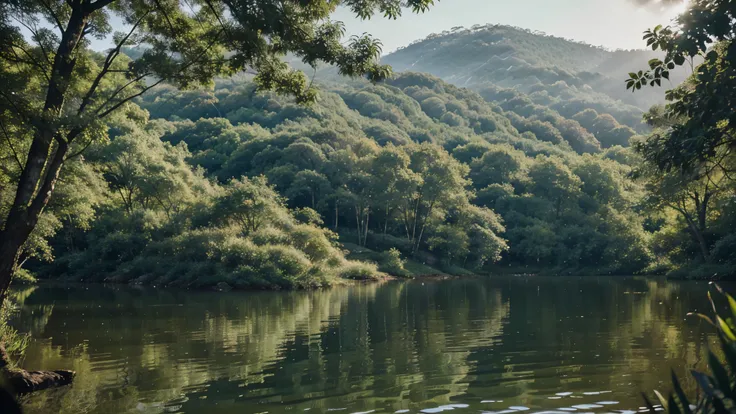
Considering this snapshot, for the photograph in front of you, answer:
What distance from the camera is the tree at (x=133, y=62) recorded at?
10.1m

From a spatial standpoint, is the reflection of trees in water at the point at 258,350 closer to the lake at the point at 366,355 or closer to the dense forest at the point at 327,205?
the lake at the point at 366,355

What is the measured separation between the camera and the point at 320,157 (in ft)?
219

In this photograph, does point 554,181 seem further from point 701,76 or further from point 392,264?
point 701,76

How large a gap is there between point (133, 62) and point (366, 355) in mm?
7841

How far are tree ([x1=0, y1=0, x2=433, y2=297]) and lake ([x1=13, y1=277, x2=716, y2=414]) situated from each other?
353cm

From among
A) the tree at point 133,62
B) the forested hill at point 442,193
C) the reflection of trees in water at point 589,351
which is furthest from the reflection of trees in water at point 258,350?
the forested hill at point 442,193

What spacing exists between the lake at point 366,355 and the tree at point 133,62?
3531 mm

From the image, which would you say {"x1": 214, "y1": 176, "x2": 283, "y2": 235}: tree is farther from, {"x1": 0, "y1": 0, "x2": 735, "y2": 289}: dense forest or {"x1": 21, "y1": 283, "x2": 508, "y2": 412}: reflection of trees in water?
{"x1": 21, "y1": 283, "x2": 508, "y2": 412}: reflection of trees in water

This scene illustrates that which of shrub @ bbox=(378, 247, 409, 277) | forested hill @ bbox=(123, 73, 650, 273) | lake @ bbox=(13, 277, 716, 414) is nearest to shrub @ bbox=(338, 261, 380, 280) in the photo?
shrub @ bbox=(378, 247, 409, 277)

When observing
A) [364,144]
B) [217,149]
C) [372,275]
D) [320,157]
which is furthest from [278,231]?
[217,149]

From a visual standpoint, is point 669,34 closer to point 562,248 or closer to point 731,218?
point 731,218

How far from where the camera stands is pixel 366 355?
1312 cm

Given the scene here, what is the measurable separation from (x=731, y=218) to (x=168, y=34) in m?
37.8

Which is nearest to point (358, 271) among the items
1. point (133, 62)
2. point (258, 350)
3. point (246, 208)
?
point (246, 208)
